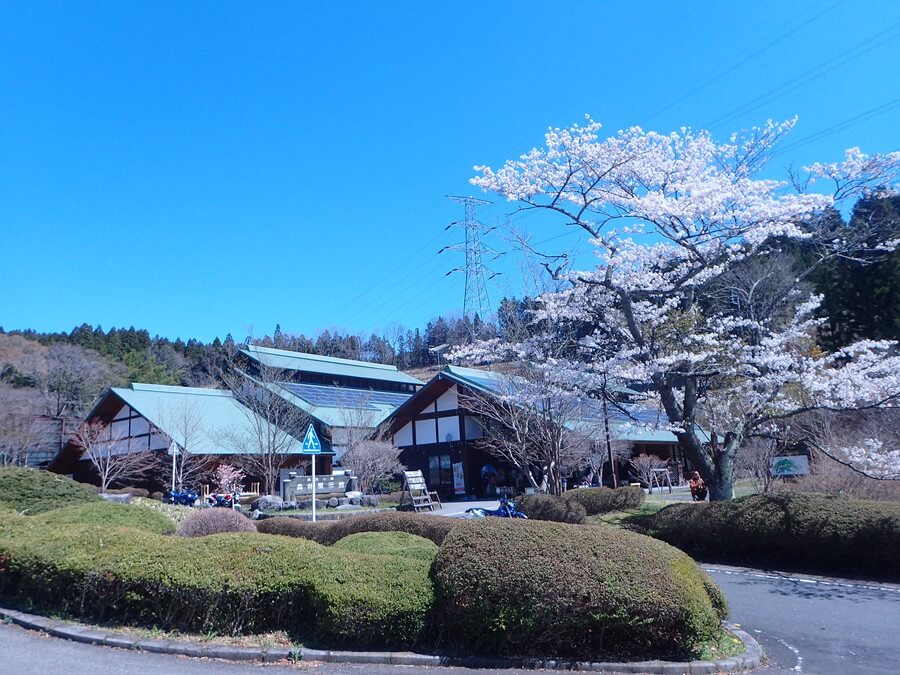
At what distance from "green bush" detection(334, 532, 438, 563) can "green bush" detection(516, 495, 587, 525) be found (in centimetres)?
886

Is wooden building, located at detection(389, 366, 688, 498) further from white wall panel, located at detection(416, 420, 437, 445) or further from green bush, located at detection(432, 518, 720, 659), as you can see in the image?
green bush, located at detection(432, 518, 720, 659)

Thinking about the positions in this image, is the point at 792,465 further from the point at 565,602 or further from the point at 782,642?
the point at 565,602

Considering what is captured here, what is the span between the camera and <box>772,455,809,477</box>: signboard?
66.1 ft

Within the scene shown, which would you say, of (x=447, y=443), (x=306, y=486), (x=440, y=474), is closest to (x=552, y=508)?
(x=306, y=486)

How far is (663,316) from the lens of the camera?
49.5ft

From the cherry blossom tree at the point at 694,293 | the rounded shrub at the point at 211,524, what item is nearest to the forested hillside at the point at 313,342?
the cherry blossom tree at the point at 694,293

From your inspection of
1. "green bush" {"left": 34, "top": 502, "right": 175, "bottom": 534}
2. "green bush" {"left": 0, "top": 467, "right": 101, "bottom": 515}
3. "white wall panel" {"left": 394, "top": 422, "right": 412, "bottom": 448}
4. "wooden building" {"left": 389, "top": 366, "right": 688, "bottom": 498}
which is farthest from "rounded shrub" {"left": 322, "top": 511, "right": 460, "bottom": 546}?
"white wall panel" {"left": 394, "top": 422, "right": 412, "bottom": 448}

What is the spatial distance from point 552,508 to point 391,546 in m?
Answer: 9.76

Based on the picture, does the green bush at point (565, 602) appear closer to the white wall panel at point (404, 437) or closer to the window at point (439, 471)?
the window at point (439, 471)

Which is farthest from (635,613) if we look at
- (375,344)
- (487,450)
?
(375,344)

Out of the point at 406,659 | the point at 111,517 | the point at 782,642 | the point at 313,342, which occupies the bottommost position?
the point at 782,642

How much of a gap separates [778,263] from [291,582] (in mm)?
13793

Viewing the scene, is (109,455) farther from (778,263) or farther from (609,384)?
(778,263)

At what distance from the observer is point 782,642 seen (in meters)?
7.16
